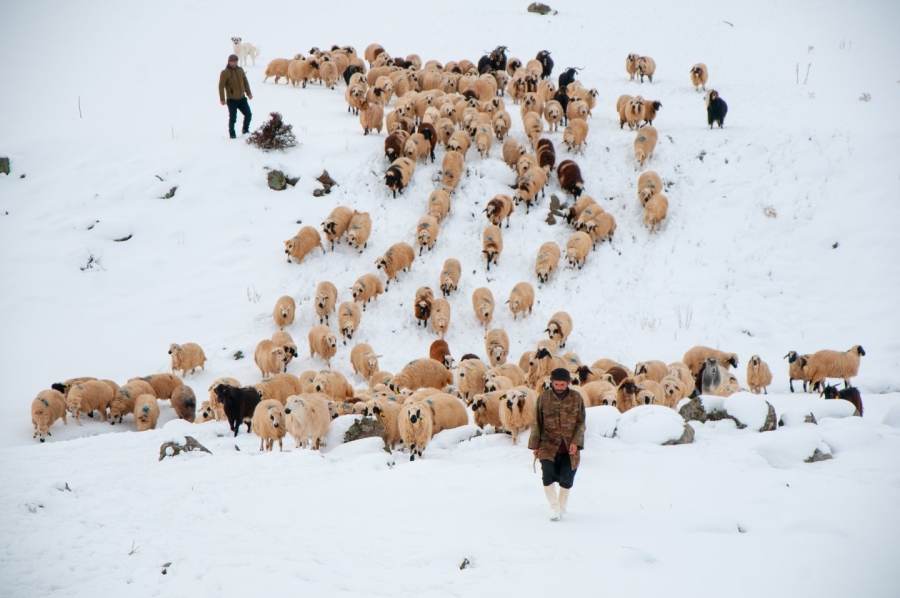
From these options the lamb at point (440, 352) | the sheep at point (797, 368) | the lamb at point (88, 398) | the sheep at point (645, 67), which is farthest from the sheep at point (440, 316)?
the sheep at point (645, 67)

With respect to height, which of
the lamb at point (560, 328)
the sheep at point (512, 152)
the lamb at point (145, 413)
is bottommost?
the lamb at point (145, 413)

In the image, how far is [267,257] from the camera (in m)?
17.8

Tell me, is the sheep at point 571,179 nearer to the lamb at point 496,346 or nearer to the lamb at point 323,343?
the lamb at point 496,346

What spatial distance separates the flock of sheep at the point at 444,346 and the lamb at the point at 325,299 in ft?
0.16

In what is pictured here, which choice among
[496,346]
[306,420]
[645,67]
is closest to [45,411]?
[306,420]

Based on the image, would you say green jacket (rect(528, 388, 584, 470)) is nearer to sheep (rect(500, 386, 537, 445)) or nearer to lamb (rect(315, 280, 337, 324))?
sheep (rect(500, 386, 537, 445))

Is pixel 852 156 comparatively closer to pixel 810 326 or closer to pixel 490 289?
pixel 810 326

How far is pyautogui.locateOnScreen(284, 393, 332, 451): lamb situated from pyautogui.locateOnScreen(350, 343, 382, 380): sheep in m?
4.60

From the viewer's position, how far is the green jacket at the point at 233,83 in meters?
19.8

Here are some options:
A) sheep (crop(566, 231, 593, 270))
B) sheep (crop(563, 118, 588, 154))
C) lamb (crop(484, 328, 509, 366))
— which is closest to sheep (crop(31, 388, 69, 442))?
lamb (crop(484, 328, 509, 366))

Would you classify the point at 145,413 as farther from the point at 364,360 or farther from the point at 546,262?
the point at 546,262

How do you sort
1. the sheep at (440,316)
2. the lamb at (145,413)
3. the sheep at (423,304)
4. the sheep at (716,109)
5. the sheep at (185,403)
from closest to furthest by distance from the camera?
the lamb at (145,413), the sheep at (185,403), the sheep at (440,316), the sheep at (423,304), the sheep at (716,109)

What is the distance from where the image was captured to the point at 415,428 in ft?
32.3

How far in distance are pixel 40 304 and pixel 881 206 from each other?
865 inches
